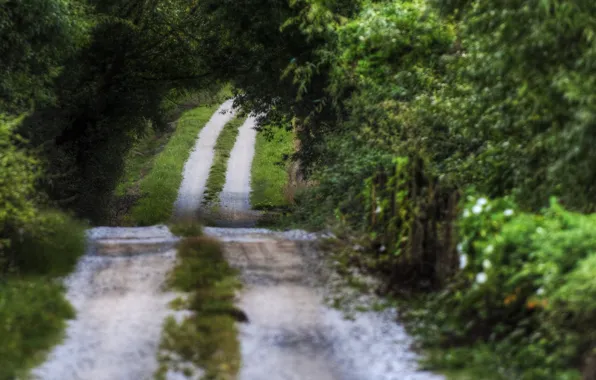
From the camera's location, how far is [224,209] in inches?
1110

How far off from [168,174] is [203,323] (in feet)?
86.7

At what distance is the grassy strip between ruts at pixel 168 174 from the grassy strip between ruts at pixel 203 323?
1518cm

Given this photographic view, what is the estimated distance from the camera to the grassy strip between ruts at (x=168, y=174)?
91.5 ft

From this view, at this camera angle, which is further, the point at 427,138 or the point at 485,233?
the point at 427,138

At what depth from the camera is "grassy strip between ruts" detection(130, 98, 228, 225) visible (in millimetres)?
27900

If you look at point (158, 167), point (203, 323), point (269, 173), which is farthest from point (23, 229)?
point (158, 167)

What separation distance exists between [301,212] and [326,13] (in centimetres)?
428

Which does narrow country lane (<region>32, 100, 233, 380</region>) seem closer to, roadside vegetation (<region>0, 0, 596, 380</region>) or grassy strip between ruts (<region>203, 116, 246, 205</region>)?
roadside vegetation (<region>0, 0, 596, 380</region>)

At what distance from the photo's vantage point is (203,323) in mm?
8867

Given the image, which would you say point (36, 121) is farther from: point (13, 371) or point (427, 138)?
point (13, 371)

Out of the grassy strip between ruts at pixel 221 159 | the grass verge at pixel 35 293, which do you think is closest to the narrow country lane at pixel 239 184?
the grassy strip between ruts at pixel 221 159

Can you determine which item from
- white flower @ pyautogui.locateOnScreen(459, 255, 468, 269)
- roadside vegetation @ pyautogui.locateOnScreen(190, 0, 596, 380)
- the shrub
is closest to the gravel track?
roadside vegetation @ pyautogui.locateOnScreen(190, 0, 596, 380)

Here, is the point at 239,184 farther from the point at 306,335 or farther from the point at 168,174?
the point at 306,335

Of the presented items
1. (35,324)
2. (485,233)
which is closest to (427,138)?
(485,233)
